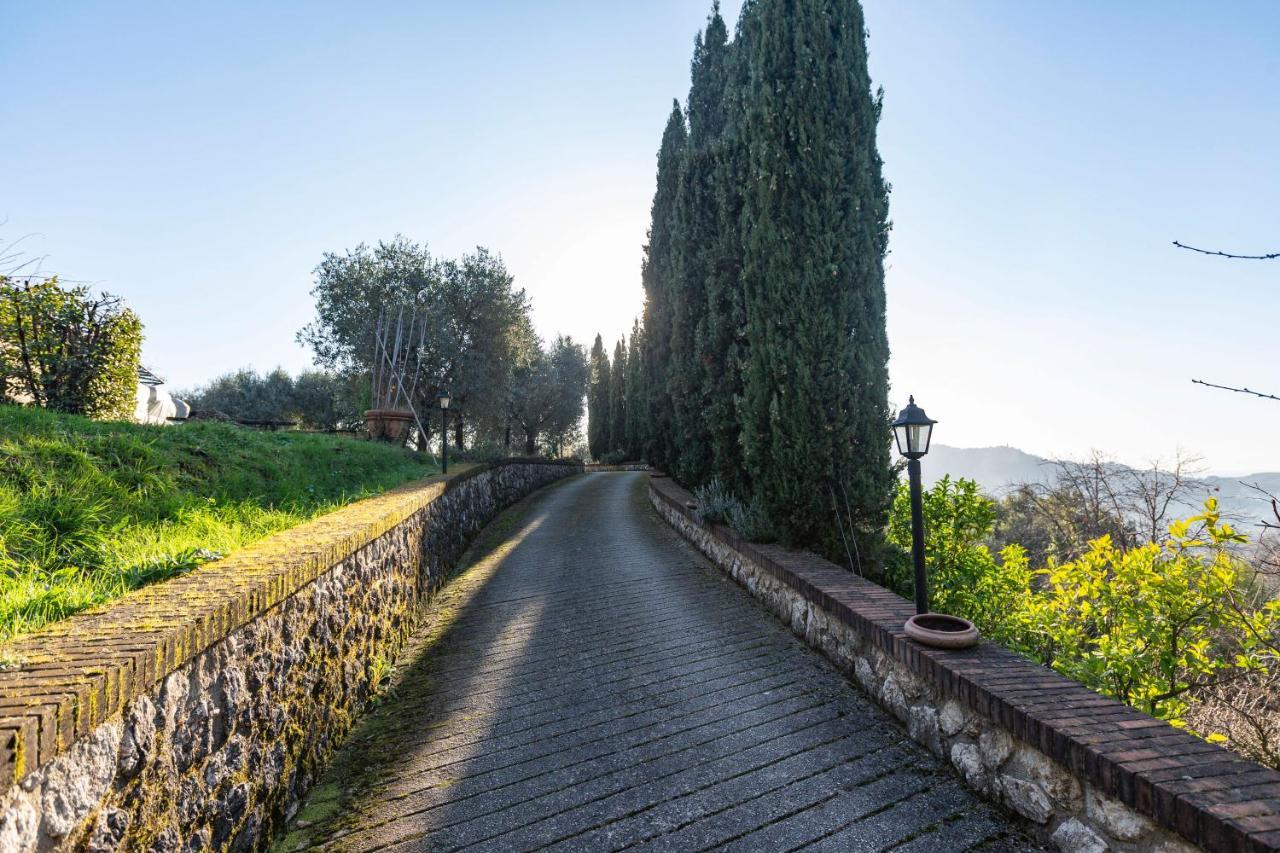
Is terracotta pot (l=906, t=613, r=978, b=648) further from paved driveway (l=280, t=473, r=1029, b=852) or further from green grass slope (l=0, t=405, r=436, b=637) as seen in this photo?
green grass slope (l=0, t=405, r=436, b=637)

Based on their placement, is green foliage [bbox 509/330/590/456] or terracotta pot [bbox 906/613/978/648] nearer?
terracotta pot [bbox 906/613/978/648]

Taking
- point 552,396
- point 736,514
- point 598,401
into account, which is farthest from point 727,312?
point 598,401

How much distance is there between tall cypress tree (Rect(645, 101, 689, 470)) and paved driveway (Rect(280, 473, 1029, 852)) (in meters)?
10.4

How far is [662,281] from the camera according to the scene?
16.5 meters

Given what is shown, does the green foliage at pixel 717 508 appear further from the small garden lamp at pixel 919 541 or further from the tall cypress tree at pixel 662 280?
the tall cypress tree at pixel 662 280

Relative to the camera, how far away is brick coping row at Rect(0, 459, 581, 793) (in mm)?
1736

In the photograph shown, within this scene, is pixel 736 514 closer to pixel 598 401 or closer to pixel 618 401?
pixel 618 401

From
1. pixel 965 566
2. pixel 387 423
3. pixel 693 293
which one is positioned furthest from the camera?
pixel 387 423

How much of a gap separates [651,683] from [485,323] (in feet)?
65.0

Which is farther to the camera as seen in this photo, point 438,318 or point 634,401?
point 634,401

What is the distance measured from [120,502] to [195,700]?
3.24 metres

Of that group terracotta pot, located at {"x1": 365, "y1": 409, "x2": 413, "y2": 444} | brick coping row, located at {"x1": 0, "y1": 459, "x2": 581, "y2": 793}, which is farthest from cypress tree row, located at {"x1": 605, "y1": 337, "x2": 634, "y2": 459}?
brick coping row, located at {"x1": 0, "y1": 459, "x2": 581, "y2": 793}

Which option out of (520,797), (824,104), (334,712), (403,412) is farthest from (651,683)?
(403,412)

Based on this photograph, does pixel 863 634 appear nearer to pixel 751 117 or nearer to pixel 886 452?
pixel 886 452
